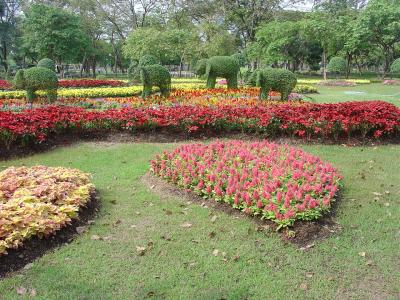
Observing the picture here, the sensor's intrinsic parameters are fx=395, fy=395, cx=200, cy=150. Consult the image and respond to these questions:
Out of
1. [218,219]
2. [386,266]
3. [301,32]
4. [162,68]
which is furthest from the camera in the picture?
[301,32]

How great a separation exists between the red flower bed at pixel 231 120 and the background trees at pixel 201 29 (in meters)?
16.8

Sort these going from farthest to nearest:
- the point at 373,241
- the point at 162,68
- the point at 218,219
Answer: the point at 162,68, the point at 218,219, the point at 373,241

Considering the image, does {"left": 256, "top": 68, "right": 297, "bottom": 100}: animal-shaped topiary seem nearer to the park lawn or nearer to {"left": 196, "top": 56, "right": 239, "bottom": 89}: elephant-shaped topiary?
the park lawn

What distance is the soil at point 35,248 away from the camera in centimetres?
380

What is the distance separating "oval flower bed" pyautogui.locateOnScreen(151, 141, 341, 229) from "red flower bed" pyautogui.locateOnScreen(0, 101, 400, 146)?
1826 millimetres

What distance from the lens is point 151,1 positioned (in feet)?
123

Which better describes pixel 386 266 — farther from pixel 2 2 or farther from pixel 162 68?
pixel 2 2

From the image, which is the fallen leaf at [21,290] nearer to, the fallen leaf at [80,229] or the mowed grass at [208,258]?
the mowed grass at [208,258]

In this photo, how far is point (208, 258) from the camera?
404 cm

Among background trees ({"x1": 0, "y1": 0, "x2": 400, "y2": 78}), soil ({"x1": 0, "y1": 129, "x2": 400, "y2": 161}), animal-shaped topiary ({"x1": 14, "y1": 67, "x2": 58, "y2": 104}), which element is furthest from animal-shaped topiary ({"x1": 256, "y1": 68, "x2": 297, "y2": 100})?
background trees ({"x1": 0, "y1": 0, "x2": 400, "y2": 78})

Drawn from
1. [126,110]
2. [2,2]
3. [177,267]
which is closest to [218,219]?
[177,267]

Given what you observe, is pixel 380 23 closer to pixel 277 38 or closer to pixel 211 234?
pixel 277 38

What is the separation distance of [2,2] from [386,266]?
42.2 m

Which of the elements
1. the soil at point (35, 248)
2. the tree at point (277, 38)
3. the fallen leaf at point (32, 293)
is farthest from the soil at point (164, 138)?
the tree at point (277, 38)
